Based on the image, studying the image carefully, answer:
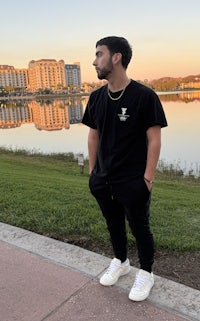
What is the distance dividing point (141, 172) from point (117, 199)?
0.95 feet

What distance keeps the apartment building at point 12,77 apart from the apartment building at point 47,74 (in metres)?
6.63

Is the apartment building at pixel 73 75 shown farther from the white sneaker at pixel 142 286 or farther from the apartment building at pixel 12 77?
the white sneaker at pixel 142 286

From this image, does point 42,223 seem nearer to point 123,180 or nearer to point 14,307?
point 14,307

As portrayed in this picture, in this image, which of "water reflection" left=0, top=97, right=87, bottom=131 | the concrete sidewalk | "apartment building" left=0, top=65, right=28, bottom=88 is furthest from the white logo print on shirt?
"apartment building" left=0, top=65, right=28, bottom=88

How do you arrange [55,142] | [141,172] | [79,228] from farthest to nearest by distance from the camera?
[55,142] → [79,228] → [141,172]

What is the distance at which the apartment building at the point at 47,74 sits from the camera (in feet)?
540

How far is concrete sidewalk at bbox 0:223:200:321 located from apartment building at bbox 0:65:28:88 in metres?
177

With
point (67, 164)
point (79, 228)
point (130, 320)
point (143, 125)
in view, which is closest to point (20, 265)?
point (79, 228)

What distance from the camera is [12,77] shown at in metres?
175

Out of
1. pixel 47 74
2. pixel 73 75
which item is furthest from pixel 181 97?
pixel 73 75

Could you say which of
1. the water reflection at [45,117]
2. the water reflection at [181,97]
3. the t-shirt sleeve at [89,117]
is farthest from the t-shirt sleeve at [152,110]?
the water reflection at [181,97]

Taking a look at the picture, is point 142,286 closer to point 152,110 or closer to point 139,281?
point 139,281

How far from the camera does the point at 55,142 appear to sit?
70.9 feet

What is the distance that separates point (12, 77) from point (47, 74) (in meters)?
22.0
